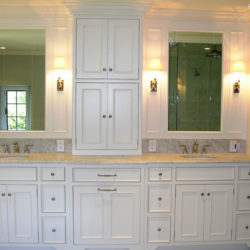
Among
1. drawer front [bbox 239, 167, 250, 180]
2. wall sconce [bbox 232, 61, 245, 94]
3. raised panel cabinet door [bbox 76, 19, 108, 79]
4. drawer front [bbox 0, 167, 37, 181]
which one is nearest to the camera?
drawer front [bbox 0, 167, 37, 181]

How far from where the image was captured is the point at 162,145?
10.4 ft

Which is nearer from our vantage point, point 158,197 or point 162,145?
point 158,197

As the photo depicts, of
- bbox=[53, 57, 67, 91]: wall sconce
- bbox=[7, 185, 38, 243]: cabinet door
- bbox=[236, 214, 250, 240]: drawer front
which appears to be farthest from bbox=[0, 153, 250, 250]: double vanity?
bbox=[53, 57, 67, 91]: wall sconce

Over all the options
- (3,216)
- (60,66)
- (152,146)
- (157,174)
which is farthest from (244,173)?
(3,216)

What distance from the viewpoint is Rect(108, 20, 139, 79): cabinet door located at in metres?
2.81

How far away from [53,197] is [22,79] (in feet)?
4.79

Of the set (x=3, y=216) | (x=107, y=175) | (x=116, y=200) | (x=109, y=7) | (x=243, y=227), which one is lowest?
(x=243, y=227)

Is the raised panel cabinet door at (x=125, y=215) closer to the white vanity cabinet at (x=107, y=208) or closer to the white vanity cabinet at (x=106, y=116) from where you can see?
the white vanity cabinet at (x=107, y=208)

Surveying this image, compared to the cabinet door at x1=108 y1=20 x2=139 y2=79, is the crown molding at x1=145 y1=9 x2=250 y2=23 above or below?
above

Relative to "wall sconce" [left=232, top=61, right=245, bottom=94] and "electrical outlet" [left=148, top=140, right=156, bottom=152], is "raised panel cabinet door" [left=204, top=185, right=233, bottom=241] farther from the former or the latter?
"wall sconce" [left=232, top=61, right=245, bottom=94]

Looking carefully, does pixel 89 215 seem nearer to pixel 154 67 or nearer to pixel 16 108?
pixel 16 108

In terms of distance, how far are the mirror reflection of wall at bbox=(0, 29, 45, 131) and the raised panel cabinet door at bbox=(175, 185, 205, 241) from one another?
1769 mm

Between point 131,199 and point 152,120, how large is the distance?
990 mm

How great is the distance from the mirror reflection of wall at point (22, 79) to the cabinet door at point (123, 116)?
0.87 metres
